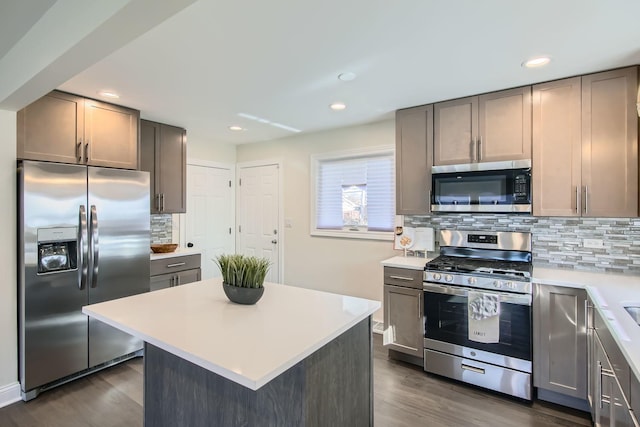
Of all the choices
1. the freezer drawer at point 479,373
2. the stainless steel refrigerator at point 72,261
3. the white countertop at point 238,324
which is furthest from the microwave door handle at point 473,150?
the stainless steel refrigerator at point 72,261

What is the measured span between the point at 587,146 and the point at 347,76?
1827mm

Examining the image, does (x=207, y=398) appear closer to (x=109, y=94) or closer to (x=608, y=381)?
(x=608, y=381)

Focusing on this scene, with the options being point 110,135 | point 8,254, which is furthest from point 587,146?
point 8,254

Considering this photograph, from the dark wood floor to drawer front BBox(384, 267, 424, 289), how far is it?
762 millimetres

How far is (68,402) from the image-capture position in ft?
7.91

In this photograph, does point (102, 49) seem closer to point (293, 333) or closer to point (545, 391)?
point (293, 333)

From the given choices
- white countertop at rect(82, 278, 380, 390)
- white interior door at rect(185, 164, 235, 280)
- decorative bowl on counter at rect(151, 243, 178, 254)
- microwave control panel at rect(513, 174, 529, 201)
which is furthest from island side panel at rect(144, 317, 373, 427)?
white interior door at rect(185, 164, 235, 280)

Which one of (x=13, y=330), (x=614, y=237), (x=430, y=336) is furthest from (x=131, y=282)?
(x=614, y=237)

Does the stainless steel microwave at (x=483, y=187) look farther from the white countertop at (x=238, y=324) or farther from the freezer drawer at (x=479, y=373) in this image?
the white countertop at (x=238, y=324)

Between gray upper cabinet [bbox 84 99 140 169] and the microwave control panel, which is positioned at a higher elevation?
gray upper cabinet [bbox 84 99 140 169]

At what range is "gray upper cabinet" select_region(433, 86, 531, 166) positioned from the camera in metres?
2.63

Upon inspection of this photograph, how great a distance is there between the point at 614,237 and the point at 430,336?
63.0 inches

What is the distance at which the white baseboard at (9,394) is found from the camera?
2363mm

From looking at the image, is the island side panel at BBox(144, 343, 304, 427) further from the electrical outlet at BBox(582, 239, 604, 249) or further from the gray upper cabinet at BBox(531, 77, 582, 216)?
the electrical outlet at BBox(582, 239, 604, 249)
